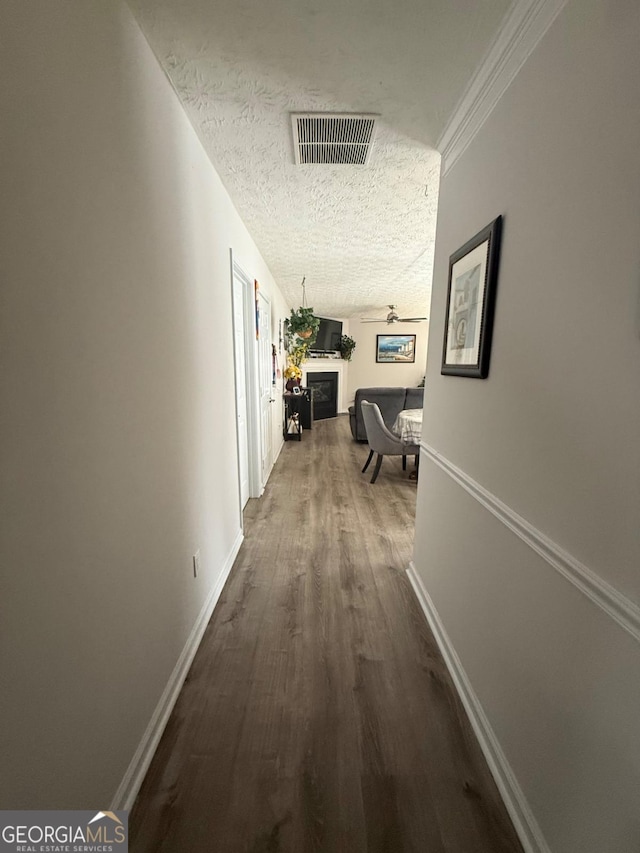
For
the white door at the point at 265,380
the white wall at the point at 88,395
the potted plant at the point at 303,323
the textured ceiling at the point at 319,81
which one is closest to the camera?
the white wall at the point at 88,395

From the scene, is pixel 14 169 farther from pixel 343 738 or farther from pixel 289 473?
pixel 289 473

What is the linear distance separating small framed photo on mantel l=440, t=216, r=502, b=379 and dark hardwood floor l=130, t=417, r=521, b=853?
4.56ft

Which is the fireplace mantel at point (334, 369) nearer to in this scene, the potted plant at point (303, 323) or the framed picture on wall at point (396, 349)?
the framed picture on wall at point (396, 349)

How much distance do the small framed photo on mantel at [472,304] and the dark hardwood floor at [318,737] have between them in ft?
4.56

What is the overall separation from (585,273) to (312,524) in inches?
100

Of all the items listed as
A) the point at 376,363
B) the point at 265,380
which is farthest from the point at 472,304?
the point at 376,363

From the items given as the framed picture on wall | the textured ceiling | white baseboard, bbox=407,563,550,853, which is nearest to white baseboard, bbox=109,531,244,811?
white baseboard, bbox=407,563,550,853

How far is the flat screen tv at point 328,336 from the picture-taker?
7.86m

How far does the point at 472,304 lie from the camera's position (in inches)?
53.7

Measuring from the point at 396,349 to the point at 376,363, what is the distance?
62 centimetres

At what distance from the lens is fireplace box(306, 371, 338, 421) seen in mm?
7945

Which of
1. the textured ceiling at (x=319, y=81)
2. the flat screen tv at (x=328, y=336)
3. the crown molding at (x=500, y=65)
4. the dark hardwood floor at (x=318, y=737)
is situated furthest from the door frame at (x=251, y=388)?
the flat screen tv at (x=328, y=336)

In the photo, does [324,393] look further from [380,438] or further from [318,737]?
[318,737]

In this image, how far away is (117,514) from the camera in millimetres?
978
